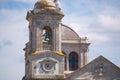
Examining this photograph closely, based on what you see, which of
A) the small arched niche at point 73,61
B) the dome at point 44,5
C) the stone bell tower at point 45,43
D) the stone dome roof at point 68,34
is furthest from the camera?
the stone dome roof at point 68,34

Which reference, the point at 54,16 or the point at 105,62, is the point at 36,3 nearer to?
the point at 54,16

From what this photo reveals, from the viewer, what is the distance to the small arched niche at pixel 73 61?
232ft

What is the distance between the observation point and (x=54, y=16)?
64250 mm

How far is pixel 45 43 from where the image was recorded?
64625 millimetres

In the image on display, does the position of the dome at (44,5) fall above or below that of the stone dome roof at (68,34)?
above

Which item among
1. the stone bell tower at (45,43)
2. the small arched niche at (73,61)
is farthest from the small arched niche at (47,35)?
the small arched niche at (73,61)

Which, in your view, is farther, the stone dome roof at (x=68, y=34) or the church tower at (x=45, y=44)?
the stone dome roof at (x=68, y=34)

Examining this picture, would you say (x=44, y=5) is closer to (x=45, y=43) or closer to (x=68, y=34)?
(x=45, y=43)

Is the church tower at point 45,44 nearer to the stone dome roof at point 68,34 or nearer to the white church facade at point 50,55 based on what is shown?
the white church facade at point 50,55

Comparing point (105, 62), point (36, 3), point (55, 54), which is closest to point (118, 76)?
point (105, 62)

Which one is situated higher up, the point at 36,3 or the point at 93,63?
the point at 36,3

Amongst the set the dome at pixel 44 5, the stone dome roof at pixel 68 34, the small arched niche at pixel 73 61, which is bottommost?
the small arched niche at pixel 73 61

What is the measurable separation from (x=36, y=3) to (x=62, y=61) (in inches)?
243

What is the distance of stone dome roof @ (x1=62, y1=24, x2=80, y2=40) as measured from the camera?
72812 mm
